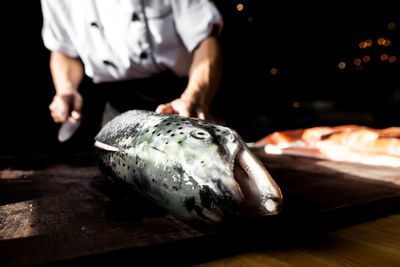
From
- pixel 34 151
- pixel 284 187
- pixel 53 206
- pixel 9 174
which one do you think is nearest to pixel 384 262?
pixel 284 187

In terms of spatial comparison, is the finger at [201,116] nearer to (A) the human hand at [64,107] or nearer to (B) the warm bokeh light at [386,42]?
(A) the human hand at [64,107]

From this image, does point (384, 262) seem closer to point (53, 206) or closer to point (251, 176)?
point (251, 176)

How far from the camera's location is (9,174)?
5.33 ft

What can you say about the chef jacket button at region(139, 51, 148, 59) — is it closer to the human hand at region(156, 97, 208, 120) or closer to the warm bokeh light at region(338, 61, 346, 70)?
the human hand at region(156, 97, 208, 120)

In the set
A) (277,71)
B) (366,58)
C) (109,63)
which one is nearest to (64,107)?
(109,63)

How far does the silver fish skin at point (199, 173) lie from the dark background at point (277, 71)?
1623 millimetres

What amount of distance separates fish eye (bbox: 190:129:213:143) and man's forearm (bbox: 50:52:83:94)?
162 centimetres

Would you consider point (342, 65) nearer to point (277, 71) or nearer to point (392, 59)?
point (392, 59)

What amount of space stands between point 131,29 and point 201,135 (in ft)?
4.78

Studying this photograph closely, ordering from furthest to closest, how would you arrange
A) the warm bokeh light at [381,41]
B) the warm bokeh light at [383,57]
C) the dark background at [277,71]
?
the warm bokeh light at [383,57] → the warm bokeh light at [381,41] → the dark background at [277,71]

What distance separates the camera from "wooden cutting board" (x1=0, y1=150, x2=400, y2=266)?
729 mm

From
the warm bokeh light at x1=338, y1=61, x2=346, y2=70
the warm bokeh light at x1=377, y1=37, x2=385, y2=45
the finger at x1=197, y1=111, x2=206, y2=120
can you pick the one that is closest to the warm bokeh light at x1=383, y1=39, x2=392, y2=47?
the warm bokeh light at x1=377, y1=37, x2=385, y2=45

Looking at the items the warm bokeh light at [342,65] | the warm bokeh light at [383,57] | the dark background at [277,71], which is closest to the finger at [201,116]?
the dark background at [277,71]

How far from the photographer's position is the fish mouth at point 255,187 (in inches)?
33.4
